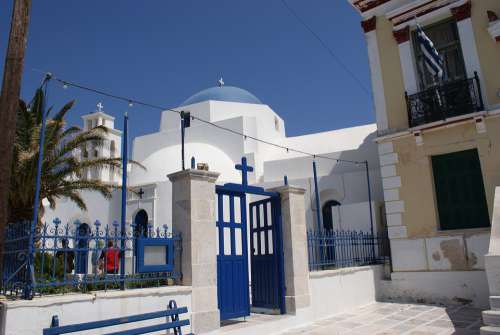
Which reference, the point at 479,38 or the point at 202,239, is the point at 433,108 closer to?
the point at 479,38

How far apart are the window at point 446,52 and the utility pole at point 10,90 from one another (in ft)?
28.4

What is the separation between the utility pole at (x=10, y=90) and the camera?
441 cm

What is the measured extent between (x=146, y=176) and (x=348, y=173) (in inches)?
309

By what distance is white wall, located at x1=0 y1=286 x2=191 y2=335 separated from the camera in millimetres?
4148

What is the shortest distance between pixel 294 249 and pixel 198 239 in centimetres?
221


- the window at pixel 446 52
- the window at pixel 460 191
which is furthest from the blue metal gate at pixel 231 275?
the window at pixel 446 52

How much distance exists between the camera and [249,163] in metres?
18.2

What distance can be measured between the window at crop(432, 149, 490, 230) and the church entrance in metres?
4.27

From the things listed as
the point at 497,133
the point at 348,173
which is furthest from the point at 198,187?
the point at 348,173

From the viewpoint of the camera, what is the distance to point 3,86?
15.2 feet

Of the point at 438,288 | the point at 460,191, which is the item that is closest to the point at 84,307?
the point at 438,288

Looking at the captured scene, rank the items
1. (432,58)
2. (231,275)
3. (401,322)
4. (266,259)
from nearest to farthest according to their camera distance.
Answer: (231,275), (401,322), (266,259), (432,58)

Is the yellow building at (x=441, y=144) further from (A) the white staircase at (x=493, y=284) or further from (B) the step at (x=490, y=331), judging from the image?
(B) the step at (x=490, y=331)

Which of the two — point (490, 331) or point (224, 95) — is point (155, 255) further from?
point (224, 95)
